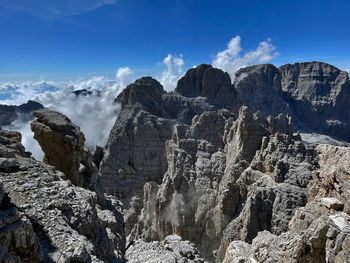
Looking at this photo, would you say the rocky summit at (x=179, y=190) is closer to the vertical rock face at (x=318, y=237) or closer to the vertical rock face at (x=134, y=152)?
the vertical rock face at (x=318, y=237)

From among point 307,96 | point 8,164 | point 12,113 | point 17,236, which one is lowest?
point 17,236

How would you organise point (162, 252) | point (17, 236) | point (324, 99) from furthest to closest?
point (324, 99) < point (162, 252) < point (17, 236)

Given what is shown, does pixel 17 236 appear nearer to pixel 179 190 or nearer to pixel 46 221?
pixel 46 221

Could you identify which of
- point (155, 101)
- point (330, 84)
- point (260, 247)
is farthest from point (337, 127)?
point (260, 247)

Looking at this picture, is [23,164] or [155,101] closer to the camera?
[23,164]

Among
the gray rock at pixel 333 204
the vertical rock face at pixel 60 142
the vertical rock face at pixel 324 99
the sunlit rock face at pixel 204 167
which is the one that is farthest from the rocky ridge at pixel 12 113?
the vertical rock face at pixel 324 99

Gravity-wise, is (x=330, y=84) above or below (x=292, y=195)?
above

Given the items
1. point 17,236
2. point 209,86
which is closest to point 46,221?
point 17,236

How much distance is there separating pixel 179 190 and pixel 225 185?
10.7 m

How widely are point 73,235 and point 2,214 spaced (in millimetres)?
4616

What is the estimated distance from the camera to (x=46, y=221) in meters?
15.6

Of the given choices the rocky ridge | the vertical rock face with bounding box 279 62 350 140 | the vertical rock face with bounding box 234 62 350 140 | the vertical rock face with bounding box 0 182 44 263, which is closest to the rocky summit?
the vertical rock face with bounding box 0 182 44 263

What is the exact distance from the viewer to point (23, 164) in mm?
19953

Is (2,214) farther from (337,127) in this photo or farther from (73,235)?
(337,127)
